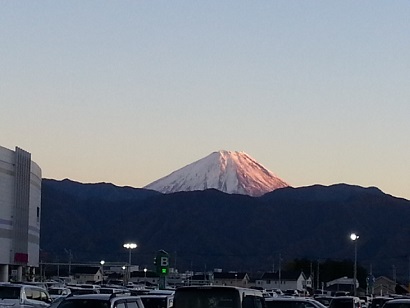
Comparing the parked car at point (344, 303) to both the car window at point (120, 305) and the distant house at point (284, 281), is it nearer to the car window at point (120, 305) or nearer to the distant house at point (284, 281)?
the car window at point (120, 305)

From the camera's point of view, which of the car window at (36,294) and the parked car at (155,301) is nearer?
the parked car at (155,301)

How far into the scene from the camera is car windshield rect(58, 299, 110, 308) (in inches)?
757

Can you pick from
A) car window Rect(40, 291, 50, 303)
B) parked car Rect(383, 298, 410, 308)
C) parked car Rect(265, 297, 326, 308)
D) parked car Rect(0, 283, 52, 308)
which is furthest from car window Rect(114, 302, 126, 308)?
car window Rect(40, 291, 50, 303)

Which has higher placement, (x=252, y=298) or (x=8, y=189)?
(x=8, y=189)

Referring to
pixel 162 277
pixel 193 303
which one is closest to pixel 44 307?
pixel 162 277

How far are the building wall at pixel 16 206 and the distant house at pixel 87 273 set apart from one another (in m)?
51.8

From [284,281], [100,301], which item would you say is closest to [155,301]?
[100,301]

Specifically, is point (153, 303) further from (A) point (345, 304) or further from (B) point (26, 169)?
(B) point (26, 169)

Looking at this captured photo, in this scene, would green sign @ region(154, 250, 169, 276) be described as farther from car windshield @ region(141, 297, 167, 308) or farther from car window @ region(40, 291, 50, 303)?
car windshield @ region(141, 297, 167, 308)

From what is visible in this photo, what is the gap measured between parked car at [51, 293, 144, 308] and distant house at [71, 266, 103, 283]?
114 metres

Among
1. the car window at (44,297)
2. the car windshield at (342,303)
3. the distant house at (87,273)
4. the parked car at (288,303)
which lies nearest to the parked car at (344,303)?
the car windshield at (342,303)

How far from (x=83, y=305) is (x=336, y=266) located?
12144 cm

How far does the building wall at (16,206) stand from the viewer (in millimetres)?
75500

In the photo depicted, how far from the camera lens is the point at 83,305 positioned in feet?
64.2
